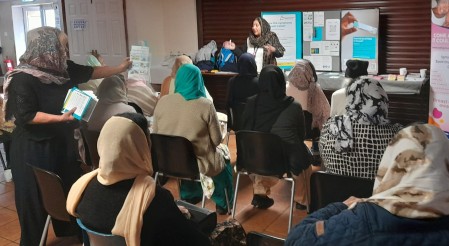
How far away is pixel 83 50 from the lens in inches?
333

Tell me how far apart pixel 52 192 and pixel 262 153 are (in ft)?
4.68

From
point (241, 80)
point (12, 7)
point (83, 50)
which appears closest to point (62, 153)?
point (241, 80)

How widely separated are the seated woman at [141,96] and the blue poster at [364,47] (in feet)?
9.99

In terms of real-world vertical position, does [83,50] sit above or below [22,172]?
above

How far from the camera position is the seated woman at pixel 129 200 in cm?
201

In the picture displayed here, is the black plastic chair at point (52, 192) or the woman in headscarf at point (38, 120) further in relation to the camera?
the woman in headscarf at point (38, 120)

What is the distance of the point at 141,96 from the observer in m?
4.60

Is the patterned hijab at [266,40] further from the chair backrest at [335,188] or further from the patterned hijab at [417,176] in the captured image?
the patterned hijab at [417,176]

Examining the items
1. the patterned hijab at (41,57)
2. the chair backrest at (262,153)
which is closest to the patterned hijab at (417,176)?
the chair backrest at (262,153)

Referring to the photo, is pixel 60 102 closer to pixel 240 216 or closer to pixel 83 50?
pixel 240 216

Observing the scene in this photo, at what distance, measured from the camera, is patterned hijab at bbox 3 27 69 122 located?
9.89 feet

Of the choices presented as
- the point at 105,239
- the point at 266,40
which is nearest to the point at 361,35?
the point at 266,40

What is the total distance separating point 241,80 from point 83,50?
4606 millimetres

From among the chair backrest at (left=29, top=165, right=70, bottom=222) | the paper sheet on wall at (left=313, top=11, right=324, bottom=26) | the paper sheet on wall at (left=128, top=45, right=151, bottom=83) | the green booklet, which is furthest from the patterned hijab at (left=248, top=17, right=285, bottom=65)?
the chair backrest at (left=29, top=165, right=70, bottom=222)
